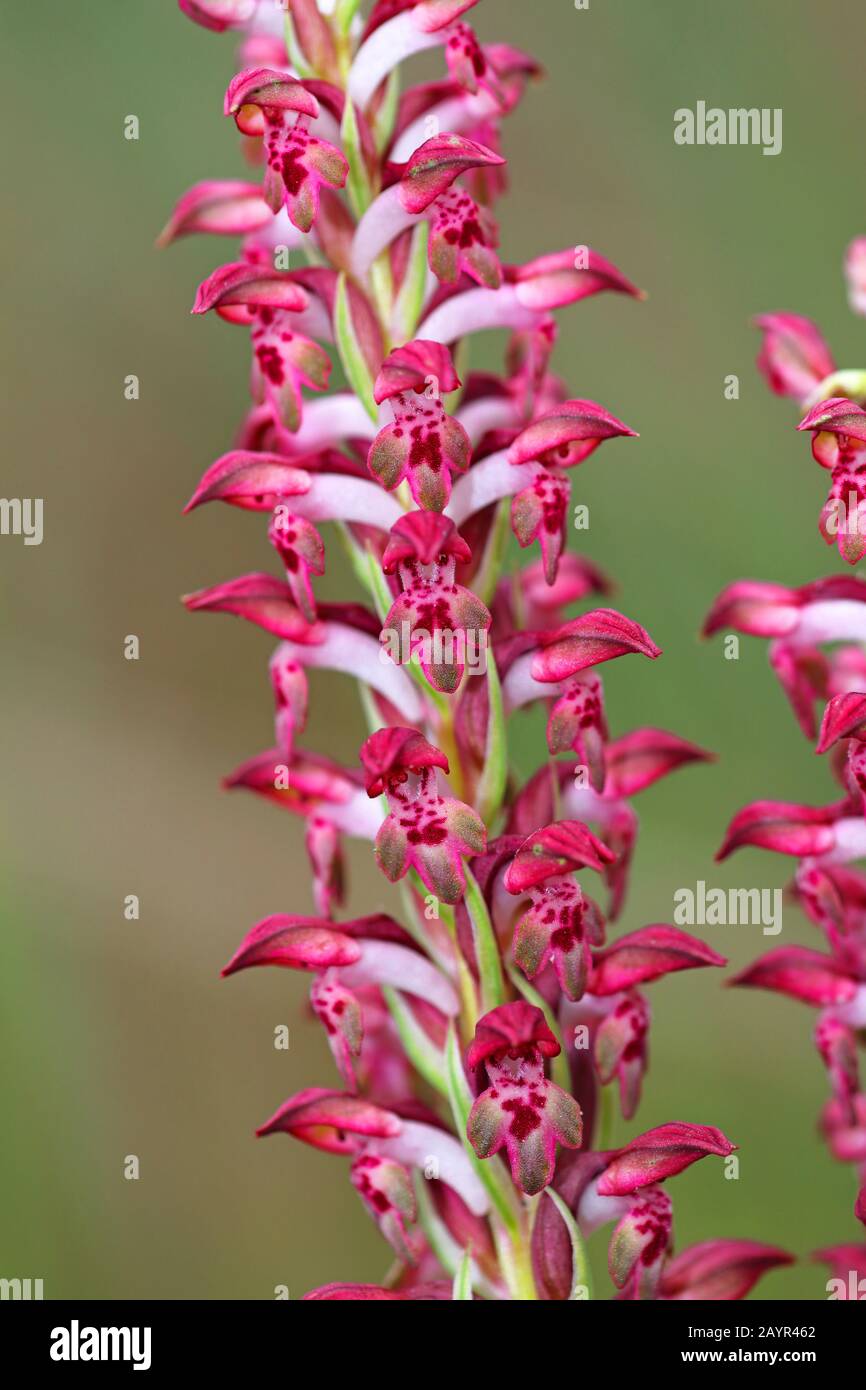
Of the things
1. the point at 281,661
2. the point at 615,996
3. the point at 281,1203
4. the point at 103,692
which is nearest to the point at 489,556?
the point at 281,661

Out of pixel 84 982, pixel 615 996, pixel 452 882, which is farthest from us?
pixel 84 982

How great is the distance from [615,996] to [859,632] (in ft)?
0.85

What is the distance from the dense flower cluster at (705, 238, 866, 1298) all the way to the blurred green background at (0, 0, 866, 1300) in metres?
0.68

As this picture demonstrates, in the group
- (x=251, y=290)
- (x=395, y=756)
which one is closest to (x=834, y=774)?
(x=395, y=756)

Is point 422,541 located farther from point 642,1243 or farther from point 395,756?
point 642,1243

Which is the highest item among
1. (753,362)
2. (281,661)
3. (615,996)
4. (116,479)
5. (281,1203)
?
(753,362)

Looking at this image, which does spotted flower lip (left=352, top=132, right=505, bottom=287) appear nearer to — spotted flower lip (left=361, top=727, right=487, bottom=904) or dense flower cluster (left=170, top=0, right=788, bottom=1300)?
dense flower cluster (left=170, top=0, right=788, bottom=1300)

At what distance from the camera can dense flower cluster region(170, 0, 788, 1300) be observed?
2.40 ft

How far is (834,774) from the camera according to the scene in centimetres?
90

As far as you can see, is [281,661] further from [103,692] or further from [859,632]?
[103,692]

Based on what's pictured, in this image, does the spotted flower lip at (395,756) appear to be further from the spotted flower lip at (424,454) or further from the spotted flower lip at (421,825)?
the spotted flower lip at (424,454)

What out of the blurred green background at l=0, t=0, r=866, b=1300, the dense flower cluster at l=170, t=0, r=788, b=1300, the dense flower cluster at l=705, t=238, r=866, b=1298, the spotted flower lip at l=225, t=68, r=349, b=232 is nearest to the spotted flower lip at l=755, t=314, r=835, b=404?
the dense flower cluster at l=705, t=238, r=866, b=1298

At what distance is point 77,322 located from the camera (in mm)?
1713

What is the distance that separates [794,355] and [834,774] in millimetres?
274
